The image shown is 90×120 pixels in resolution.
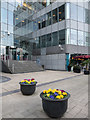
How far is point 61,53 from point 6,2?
1831cm

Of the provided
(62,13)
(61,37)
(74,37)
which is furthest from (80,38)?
(62,13)

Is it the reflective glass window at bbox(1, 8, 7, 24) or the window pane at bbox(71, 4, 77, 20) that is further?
the reflective glass window at bbox(1, 8, 7, 24)

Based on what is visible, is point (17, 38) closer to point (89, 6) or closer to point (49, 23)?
point (49, 23)

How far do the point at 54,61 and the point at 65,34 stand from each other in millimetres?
6434

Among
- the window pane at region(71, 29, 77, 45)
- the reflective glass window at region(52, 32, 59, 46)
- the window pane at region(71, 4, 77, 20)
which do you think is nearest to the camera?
the window pane at region(71, 29, 77, 45)

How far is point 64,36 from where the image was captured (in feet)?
65.5

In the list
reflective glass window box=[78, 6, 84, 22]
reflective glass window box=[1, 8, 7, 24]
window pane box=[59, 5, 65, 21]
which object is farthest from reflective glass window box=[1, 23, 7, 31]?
reflective glass window box=[78, 6, 84, 22]

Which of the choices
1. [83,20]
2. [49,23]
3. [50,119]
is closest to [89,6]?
[83,20]

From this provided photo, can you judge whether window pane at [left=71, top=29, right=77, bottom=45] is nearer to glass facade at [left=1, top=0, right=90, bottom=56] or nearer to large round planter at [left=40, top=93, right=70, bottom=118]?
glass facade at [left=1, top=0, right=90, bottom=56]

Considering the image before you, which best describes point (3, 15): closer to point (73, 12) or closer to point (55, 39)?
point (55, 39)

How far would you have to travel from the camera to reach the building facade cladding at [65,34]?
19625 mm

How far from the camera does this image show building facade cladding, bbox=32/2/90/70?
19.6 meters

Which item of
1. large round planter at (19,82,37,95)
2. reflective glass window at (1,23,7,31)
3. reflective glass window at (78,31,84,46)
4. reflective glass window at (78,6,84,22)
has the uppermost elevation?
reflective glass window at (78,6,84,22)

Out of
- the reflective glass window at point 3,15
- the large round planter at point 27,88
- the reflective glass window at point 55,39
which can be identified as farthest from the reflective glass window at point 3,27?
the large round planter at point 27,88
